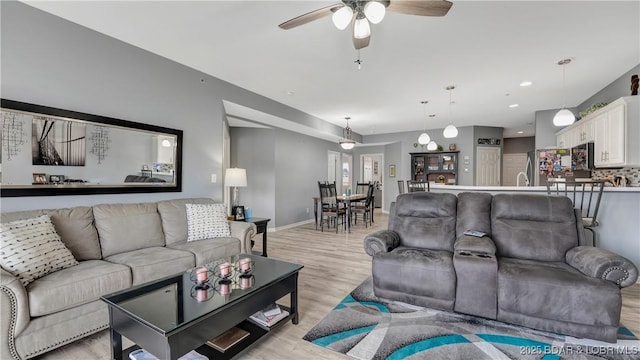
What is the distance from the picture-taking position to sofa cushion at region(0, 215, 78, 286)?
179cm

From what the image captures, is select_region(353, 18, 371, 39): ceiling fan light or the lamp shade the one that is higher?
select_region(353, 18, 371, 39): ceiling fan light

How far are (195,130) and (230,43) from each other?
128 centimetres

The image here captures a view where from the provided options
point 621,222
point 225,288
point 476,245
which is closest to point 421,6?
point 476,245

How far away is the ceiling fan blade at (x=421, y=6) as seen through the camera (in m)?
1.80

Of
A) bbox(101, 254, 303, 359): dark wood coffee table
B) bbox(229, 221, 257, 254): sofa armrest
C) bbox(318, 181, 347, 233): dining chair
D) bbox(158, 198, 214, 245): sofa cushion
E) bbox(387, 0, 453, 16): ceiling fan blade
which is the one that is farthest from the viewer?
bbox(318, 181, 347, 233): dining chair

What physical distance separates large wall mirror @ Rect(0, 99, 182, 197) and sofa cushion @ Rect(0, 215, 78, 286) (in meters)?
0.46

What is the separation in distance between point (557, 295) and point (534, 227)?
2.57ft

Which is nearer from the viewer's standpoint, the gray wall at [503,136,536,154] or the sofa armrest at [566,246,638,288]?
the sofa armrest at [566,246,638,288]

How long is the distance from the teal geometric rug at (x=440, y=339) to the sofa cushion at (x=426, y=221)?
69 centimetres

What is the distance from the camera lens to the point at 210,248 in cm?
279

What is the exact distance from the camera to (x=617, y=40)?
2859 mm

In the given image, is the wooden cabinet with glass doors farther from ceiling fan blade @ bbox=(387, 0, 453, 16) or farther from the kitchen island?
ceiling fan blade @ bbox=(387, 0, 453, 16)

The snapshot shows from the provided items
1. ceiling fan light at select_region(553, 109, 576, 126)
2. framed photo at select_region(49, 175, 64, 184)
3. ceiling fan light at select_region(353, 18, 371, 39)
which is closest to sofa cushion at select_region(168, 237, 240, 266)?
framed photo at select_region(49, 175, 64, 184)

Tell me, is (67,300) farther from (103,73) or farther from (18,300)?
(103,73)
